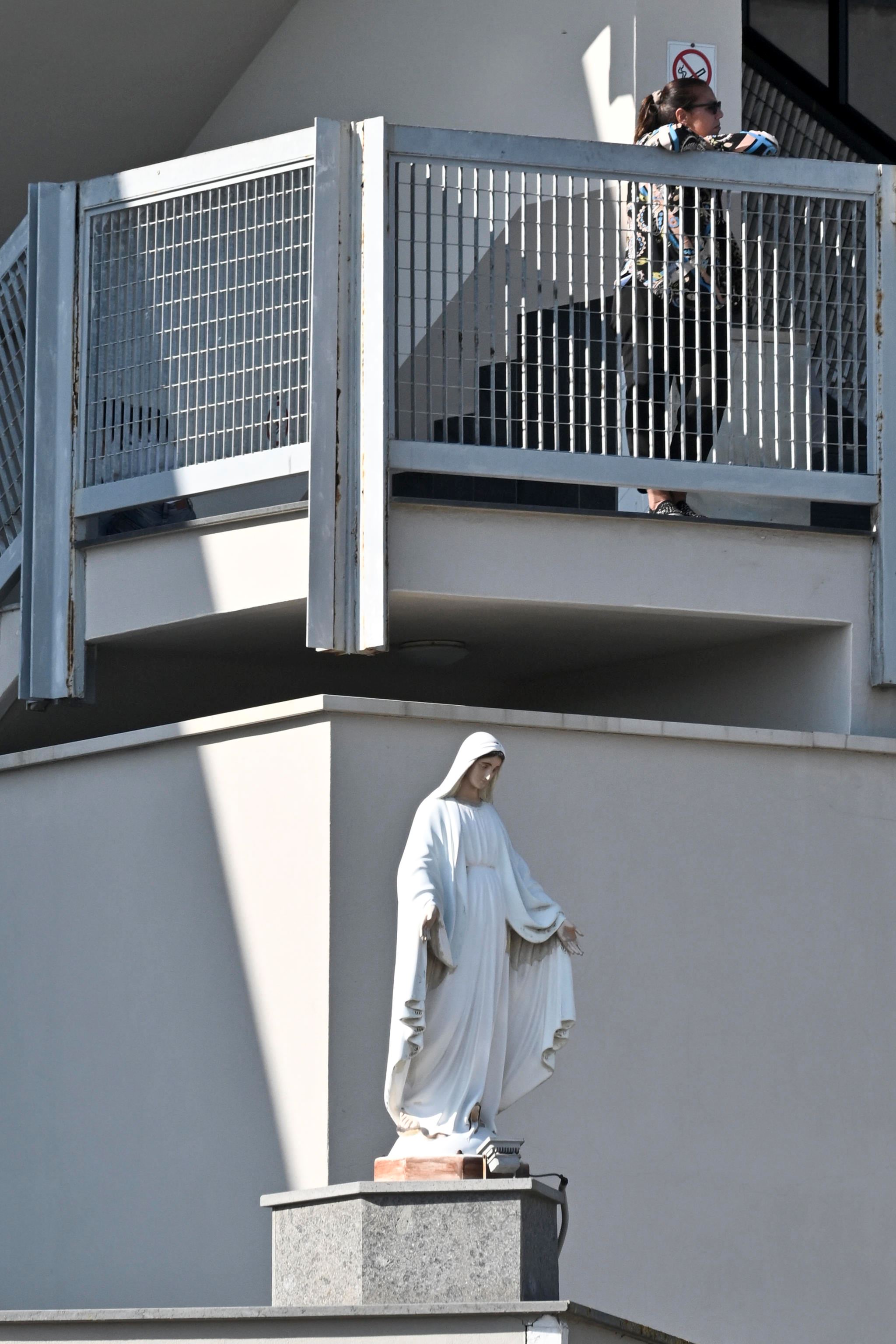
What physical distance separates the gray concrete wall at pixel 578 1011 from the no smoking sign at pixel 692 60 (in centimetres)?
407

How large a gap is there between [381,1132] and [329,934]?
0.88 meters

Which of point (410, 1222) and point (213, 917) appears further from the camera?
point (213, 917)

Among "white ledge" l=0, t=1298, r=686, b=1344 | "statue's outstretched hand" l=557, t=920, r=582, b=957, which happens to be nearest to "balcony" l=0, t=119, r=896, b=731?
"statue's outstretched hand" l=557, t=920, r=582, b=957

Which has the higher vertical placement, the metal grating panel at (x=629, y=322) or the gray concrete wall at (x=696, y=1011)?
the metal grating panel at (x=629, y=322)

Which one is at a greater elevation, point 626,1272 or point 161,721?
point 161,721

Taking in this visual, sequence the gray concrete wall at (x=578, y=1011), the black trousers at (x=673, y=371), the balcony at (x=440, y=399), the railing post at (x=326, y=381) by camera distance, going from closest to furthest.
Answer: the gray concrete wall at (x=578, y=1011) → the railing post at (x=326, y=381) → the balcony at (x=440, y=399) → the black trousers at (x=673, y=371)

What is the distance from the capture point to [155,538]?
11.9 metres

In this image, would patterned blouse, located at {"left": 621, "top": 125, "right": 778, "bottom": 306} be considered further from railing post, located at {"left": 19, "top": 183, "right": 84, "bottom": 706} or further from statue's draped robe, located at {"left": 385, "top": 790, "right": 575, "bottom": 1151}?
statue's draped robe, located at {"left": 385, "top": 790, "right": 575, "bottom": 1151}

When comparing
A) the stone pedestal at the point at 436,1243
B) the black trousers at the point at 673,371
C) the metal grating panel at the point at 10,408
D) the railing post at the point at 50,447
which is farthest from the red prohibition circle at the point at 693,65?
the stone pedestal at the point at 436,1243

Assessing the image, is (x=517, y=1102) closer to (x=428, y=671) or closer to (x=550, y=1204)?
(x=550, y=1204)

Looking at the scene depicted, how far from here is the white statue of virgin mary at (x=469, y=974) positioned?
29.0 feet

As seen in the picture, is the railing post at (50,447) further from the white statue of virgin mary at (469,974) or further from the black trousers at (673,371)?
the white statue of virgin mary at (469,974)

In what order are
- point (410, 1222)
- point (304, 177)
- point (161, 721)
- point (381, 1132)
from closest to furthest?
point (410, 1222)
point (381, 1132)
point (304, 177)
point (161, 721)

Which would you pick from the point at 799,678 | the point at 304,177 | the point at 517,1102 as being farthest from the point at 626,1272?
the point at 304,177
